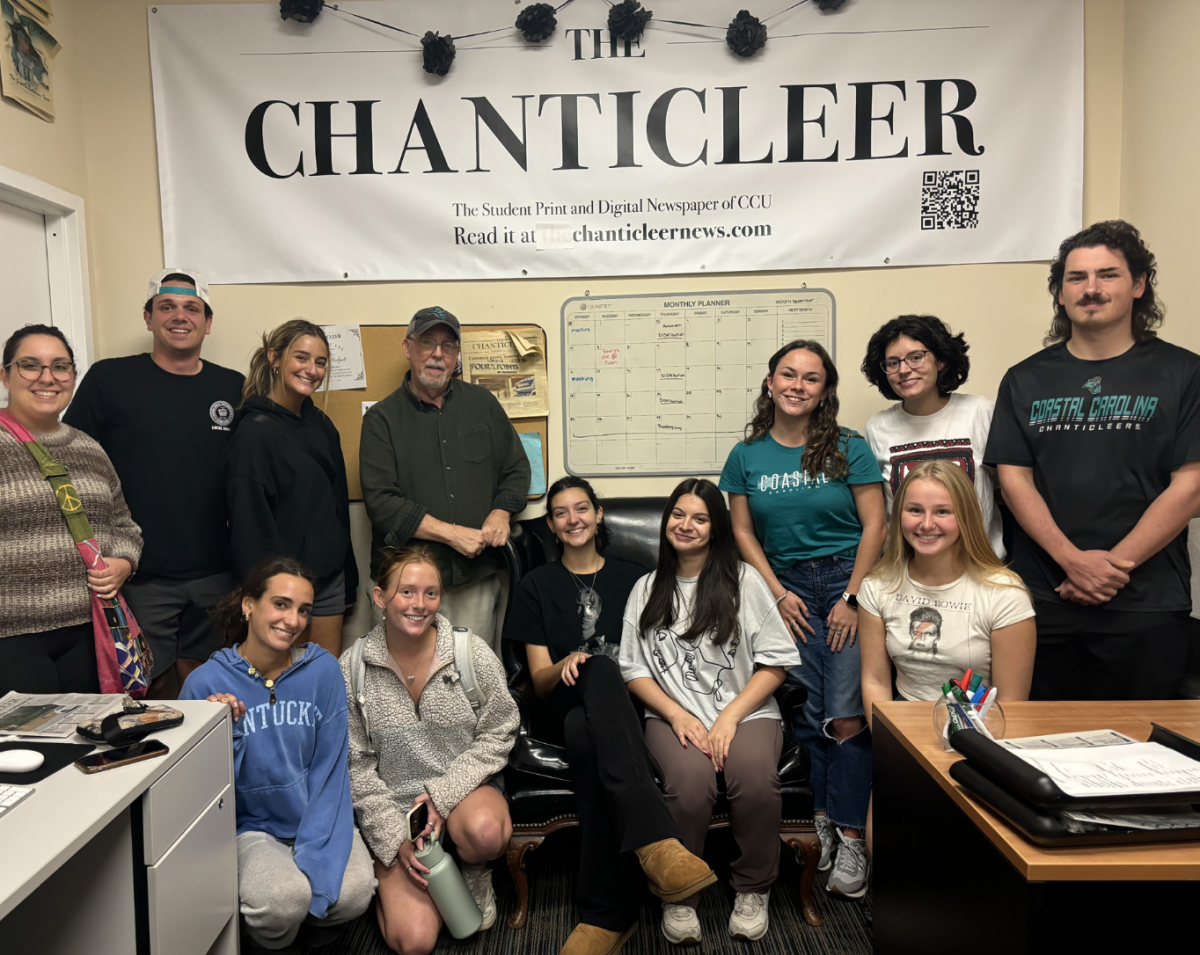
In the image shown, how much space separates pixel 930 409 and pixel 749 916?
145cm

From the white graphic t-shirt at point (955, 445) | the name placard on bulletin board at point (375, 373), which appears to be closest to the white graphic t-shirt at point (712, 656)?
the white graphic t-shirt at point (955, 445)

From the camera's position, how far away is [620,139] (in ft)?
8.90

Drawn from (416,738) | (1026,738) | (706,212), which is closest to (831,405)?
(706,212)

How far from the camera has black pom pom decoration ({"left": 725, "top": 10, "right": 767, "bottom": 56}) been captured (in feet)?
8.59

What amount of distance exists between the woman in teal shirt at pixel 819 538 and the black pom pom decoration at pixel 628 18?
130 cm

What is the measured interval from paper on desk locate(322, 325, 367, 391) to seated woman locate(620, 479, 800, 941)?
1351 mm

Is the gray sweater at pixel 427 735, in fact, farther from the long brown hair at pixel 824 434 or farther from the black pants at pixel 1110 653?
the black pants at pixel 1110 653

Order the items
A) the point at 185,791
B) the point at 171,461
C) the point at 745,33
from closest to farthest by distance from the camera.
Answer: the point at 185,791 → the point at 171,461 → the point at 745,33

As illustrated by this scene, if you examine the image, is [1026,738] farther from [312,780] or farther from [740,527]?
[312,780]

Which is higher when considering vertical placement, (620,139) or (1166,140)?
(620,139)

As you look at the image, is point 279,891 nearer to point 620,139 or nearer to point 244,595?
point 244,595

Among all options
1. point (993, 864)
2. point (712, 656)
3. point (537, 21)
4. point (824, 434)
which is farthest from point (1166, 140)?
point (993, 864)

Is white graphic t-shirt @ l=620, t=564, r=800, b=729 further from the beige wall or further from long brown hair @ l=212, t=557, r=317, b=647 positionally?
the beige wall

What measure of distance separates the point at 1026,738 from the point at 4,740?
1.85 meters
